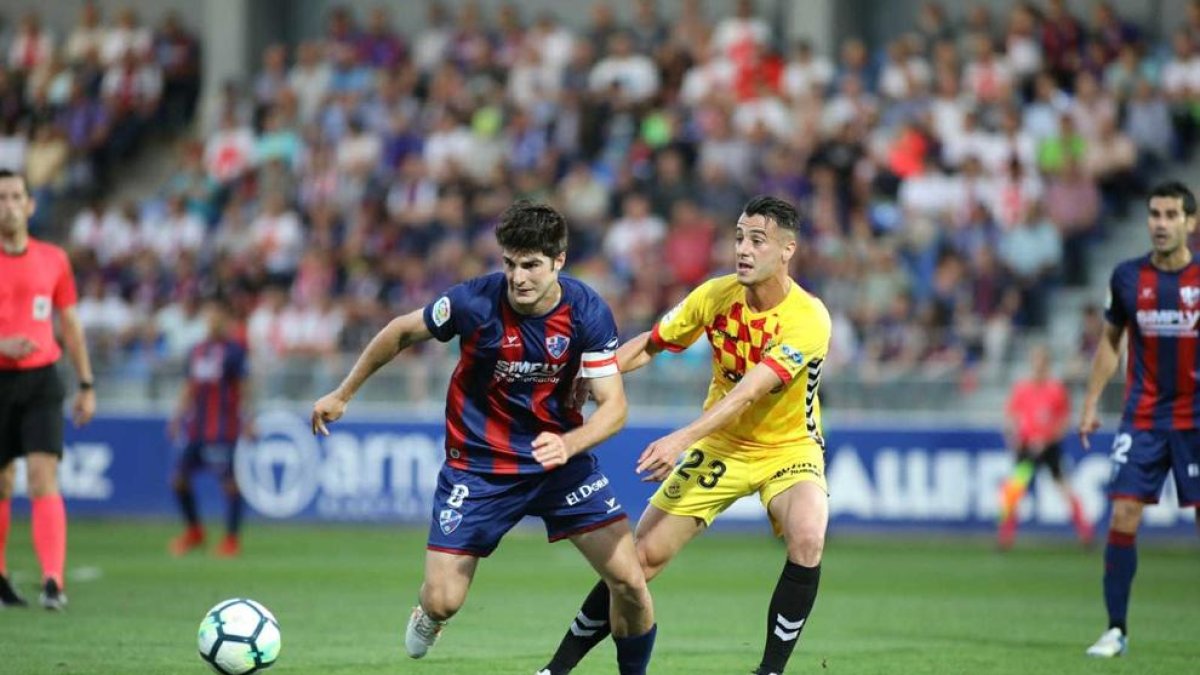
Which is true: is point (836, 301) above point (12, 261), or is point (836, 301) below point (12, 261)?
below

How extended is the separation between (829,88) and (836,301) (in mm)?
3984

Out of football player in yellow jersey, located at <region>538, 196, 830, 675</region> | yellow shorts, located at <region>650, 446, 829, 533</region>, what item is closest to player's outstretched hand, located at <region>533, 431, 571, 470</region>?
football player in yellow jersey, located at <region>538, 196, 830, 675</region>

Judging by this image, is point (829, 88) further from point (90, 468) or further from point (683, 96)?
point (90, 468)

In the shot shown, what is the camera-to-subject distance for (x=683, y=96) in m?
24.6

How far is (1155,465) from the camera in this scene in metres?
11.1

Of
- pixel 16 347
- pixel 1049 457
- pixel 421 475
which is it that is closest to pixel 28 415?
pixel 16 347

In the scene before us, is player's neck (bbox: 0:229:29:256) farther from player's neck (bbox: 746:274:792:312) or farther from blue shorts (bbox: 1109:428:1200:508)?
blue shorts (bbox: 1109:428:1200:508)

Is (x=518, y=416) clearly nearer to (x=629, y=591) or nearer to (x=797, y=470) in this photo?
(x=629, y=591)

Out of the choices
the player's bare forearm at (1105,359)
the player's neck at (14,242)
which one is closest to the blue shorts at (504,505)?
the player's bare forearm at (1105,359)

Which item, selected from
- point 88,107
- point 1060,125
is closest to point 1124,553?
point 1060,125

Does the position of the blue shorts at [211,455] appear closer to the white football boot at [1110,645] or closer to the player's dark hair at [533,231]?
the white football boot at [1110,645]

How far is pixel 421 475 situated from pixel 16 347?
32.2ft

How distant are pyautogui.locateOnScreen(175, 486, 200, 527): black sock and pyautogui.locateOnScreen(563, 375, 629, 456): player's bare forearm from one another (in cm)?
1085

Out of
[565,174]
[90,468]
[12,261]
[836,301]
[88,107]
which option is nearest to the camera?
[12,261]
